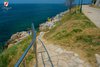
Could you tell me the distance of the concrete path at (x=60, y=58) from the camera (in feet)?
26.4

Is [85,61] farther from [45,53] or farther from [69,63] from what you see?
[45,53]

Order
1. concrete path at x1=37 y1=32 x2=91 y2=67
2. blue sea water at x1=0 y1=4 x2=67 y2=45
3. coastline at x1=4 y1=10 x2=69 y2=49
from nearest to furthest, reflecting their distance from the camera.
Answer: concrete path at x1=37 y1=32 x2=91 y2=67
coastline at x1=4 y1=10 x2=69 y2=49
blue sea water at x1=0 y1=4 x2=67 y2=45

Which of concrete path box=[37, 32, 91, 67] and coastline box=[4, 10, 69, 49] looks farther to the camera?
coastline box=[4, 10, 69, 49]

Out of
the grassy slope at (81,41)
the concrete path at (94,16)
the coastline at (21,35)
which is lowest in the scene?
the coastline at (21,35)

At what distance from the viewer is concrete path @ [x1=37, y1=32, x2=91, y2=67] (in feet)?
26.4

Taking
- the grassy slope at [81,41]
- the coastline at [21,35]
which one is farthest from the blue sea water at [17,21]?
the coastline at [21,35]

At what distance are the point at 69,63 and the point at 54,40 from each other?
3271 mm

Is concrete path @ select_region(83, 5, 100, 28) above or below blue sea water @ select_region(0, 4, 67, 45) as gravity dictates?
above

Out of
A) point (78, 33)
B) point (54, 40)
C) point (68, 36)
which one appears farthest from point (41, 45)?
point (78, 33)

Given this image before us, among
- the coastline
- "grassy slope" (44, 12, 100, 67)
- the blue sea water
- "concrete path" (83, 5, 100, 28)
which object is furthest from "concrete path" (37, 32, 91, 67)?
the coastline

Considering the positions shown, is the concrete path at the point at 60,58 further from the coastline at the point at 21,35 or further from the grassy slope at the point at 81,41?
the coastline at the point at 21,35

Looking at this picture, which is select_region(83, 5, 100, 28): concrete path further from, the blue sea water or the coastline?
the blue sea water

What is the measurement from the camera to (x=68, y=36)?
11.4m

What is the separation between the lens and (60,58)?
28.3 ft
